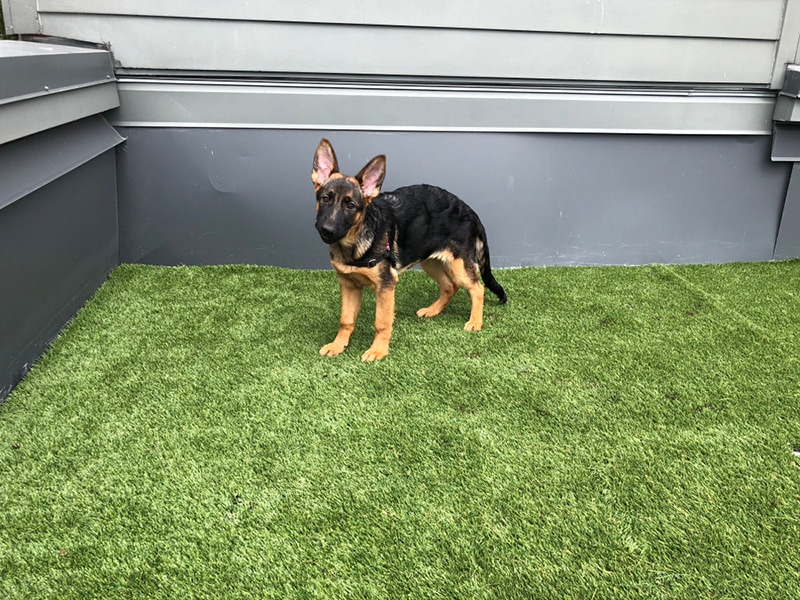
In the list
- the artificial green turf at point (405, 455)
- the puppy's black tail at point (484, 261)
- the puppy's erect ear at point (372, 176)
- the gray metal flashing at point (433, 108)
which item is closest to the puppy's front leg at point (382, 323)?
the artificial green turf at point (405, 455)

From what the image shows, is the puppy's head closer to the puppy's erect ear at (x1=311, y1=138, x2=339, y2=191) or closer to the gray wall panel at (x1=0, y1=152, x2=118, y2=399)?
the puppy's erect ear at (x1=311, y1=138, x2=339, y2=191)

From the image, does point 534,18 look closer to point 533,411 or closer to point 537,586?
point 533,411

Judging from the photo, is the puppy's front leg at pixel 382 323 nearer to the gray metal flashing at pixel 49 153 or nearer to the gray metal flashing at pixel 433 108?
the gray metal flashing at pixel 433 108

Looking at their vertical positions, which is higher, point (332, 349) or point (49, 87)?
point (49, 87)

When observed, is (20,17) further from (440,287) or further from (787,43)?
(787,43)

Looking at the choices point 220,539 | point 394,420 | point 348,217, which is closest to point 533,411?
point 394,420

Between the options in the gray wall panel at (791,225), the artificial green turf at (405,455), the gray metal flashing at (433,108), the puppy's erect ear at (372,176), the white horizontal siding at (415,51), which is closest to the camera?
the artificial green turf at (405,455)

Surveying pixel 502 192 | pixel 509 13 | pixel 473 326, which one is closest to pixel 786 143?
pixel 502 192

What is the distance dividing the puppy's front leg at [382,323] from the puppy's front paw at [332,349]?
151 mm

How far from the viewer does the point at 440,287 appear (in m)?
4.41

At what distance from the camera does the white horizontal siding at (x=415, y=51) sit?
15.1 ft

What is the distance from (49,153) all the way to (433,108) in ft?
8.92

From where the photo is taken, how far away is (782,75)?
17.1 ft

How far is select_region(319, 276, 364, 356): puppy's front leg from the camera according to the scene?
378cm
